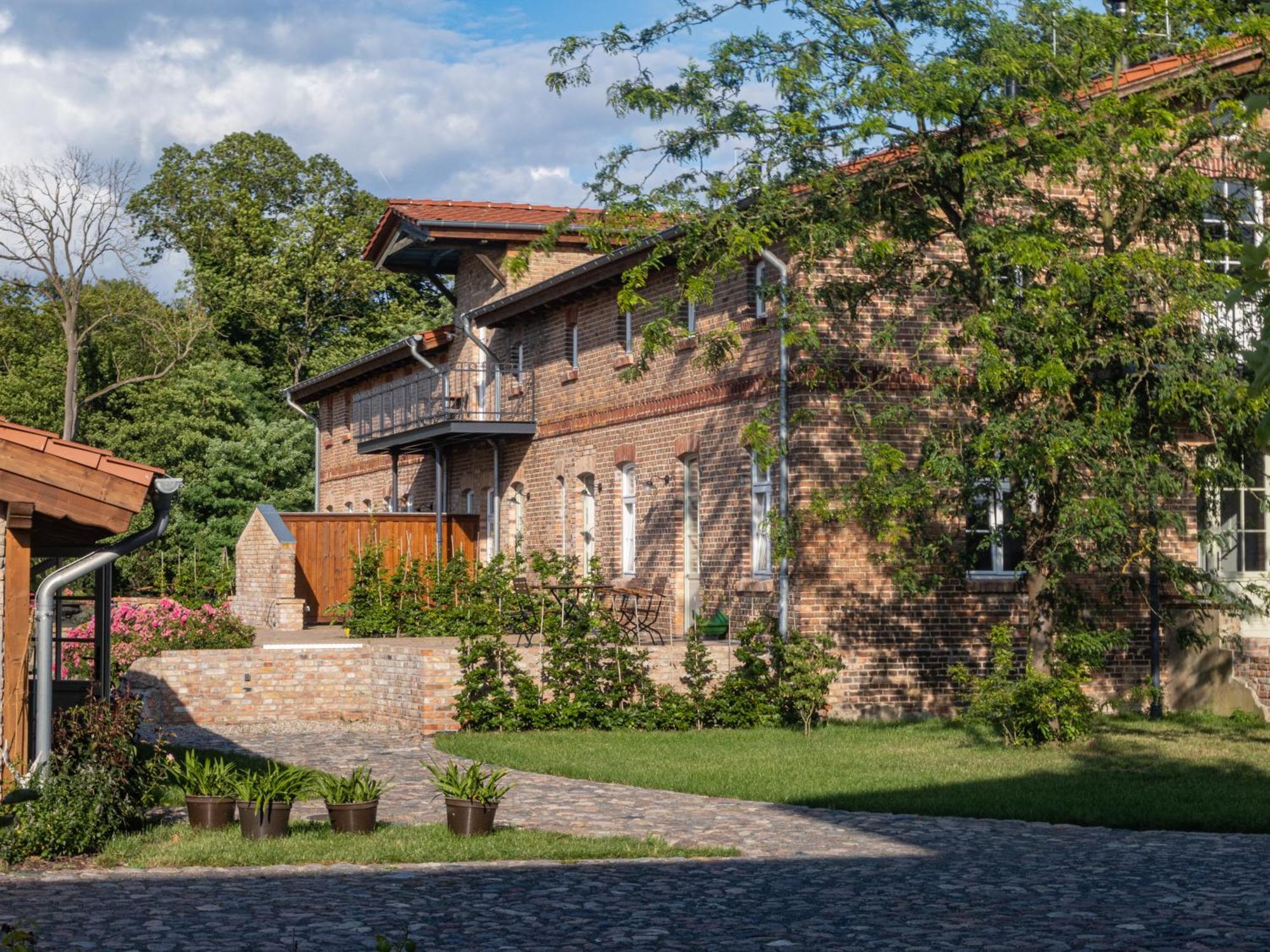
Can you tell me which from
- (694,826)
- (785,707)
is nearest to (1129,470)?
(785,707)

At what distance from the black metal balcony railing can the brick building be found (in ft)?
0.19

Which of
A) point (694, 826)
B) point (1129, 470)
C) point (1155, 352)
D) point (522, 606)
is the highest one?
point (1155, 352)

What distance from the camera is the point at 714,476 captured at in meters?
20.9

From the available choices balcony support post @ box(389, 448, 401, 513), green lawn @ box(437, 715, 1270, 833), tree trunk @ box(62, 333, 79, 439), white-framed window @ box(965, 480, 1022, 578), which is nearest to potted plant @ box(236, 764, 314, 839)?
green lawn @ box(437, 715, 1270, 833)

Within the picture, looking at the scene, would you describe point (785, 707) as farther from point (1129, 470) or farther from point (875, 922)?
point (875, 922)

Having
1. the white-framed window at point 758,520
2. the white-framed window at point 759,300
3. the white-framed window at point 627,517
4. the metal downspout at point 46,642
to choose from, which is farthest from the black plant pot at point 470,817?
the white-framed window at point 627,517

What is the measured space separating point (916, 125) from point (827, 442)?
178 inches

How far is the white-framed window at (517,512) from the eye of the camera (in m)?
27.8

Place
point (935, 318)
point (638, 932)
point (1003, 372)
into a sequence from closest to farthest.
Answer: point (638, 932)
point (1003, 372)
point (935, 318)

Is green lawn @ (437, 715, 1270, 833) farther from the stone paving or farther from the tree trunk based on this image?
the tree trunk

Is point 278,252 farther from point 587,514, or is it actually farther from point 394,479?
point 587,514

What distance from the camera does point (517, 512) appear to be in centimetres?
2819

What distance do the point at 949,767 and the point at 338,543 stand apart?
759 inches

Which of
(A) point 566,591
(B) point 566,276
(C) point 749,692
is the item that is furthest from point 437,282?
(C) point 749,692
